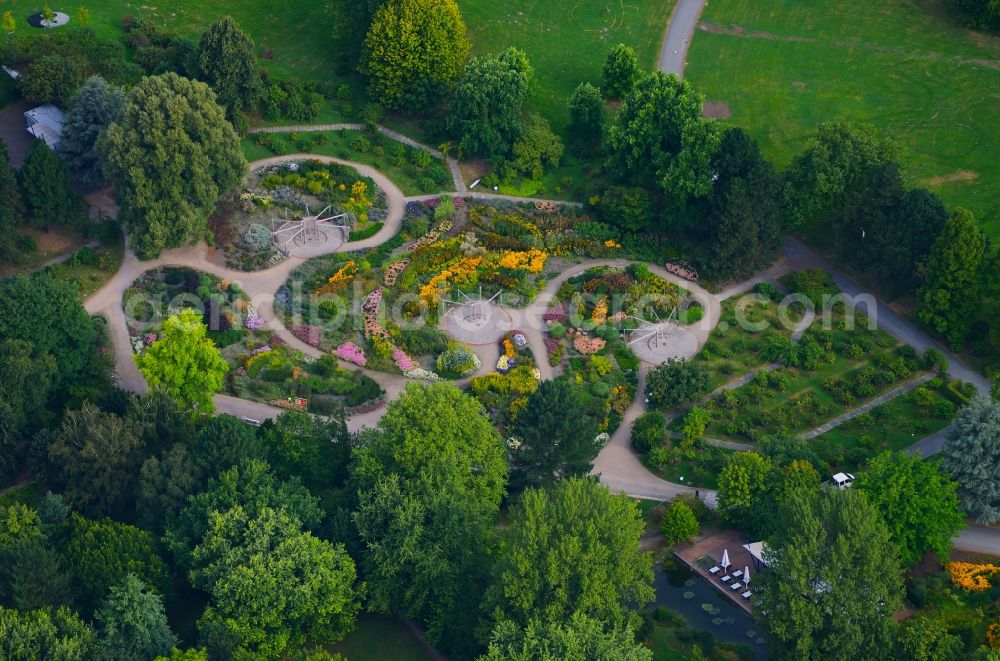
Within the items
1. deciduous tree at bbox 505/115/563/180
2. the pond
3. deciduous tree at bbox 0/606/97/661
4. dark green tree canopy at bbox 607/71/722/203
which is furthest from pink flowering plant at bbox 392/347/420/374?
deciduous tree at bbox 0/606/97/661

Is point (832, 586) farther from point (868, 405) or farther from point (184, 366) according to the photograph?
point (184, 366)

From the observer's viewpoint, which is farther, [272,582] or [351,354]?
[351,354]

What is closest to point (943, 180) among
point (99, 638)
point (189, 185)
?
point (189, 185)

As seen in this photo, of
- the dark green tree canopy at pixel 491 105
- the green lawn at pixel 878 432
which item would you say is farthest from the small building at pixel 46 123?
the green lawn at pixel 878 432

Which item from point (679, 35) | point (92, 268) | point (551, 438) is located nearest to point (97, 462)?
point (92, 268)

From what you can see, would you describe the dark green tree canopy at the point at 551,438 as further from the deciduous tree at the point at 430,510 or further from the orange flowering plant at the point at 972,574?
the orange flowering plant at the point at 972,574

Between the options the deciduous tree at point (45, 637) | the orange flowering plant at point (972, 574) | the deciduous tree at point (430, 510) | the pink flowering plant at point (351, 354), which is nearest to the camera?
the deciduous tree at point (45, 637)

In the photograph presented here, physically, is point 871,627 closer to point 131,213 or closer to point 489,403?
point 489,403
